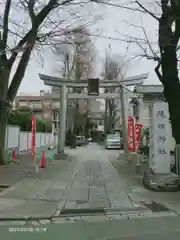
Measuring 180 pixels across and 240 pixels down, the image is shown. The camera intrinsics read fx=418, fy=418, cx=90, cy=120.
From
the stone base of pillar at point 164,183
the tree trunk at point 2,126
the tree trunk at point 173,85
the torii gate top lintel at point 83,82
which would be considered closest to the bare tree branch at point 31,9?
the tree trunk at point 2,126

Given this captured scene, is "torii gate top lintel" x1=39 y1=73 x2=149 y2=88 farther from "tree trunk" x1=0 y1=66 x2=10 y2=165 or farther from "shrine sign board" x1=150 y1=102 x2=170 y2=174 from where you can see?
"shrine sign board" x1=150 y1=102 x2=170 y2=174

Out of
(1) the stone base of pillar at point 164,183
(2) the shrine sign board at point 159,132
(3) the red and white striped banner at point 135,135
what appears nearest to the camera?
(1) the stone base of pillar at point 164,183

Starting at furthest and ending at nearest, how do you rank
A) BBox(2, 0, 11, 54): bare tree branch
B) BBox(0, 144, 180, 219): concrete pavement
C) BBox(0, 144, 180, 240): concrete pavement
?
BBox(2, 0, 11, 54): bare tree branch
BBox(0, 144, 180, 219): concrete pavement
BBox(0, 144, 180, 240): concrete pavement

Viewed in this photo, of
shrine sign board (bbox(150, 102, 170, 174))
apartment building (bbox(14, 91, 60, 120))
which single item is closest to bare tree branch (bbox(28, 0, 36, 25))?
shrine sign board (bbox(150, 102, 170, 174))

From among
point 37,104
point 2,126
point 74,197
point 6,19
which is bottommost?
point 74,197

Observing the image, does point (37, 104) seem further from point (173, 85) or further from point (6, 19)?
point (173, 85)

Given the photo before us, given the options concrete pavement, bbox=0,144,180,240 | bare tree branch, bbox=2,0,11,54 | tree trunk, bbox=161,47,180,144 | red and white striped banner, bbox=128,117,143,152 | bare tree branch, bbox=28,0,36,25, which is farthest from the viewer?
red and white striped banner, bbox=128,117,143,152

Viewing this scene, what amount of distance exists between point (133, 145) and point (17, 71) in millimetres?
7841

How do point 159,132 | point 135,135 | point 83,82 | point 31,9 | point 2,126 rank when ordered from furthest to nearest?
1. point 83,82
2. point 135,135
3. point 2,126
4. point 31,9
5. point 159,132

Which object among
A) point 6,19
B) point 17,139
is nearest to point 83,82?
point 17,139

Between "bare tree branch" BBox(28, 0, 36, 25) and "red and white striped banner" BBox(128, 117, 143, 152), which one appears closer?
"bare tree branch" BBox(28, 0, 36, 25)

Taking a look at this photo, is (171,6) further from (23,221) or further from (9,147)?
(9,147)

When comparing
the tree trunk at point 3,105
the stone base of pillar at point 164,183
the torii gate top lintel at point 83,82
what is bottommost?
the stone base of pillar at point 164,183

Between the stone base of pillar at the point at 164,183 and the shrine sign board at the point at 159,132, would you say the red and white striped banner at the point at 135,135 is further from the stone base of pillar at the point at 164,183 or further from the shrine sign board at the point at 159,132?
the stone base of pillar at the point at 164,183
